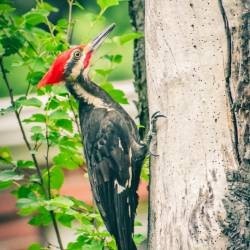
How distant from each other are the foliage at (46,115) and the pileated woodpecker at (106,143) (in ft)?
0.25

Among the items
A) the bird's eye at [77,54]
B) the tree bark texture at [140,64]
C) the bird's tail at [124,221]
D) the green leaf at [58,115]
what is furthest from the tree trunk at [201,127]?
the tree bark texture at [140,64]

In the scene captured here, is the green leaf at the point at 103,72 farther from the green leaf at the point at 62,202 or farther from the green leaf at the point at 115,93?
the green leaf at the point at 62,202

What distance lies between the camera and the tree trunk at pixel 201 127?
2629 millimetres

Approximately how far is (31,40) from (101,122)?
0.51 m

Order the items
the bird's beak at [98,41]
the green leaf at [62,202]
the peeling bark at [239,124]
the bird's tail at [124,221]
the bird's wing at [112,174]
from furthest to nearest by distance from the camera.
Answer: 1. the bird's beak at [98,41]
2. the bird's wing at [112,174]
3. the bird's tail at [124,221]
4. the green leaf at [62,202]
5. the peeling bark at [239,124]

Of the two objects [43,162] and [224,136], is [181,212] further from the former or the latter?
[43,162]

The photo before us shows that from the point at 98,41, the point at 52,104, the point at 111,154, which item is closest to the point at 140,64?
the point at 98,41

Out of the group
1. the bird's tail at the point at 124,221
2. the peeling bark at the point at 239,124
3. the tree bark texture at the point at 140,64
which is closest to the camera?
the peeling bark at the point at 239,124

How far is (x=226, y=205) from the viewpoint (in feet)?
8.56

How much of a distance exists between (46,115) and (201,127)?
2.18 ft

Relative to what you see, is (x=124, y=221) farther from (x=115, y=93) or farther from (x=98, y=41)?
(x=98, y=41)

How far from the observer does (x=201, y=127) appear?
2.73 metres

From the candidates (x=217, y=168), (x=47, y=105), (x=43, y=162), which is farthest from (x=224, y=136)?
(x=43, y=162)

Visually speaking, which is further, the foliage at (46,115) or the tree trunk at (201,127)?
the foliage at (46,115)
